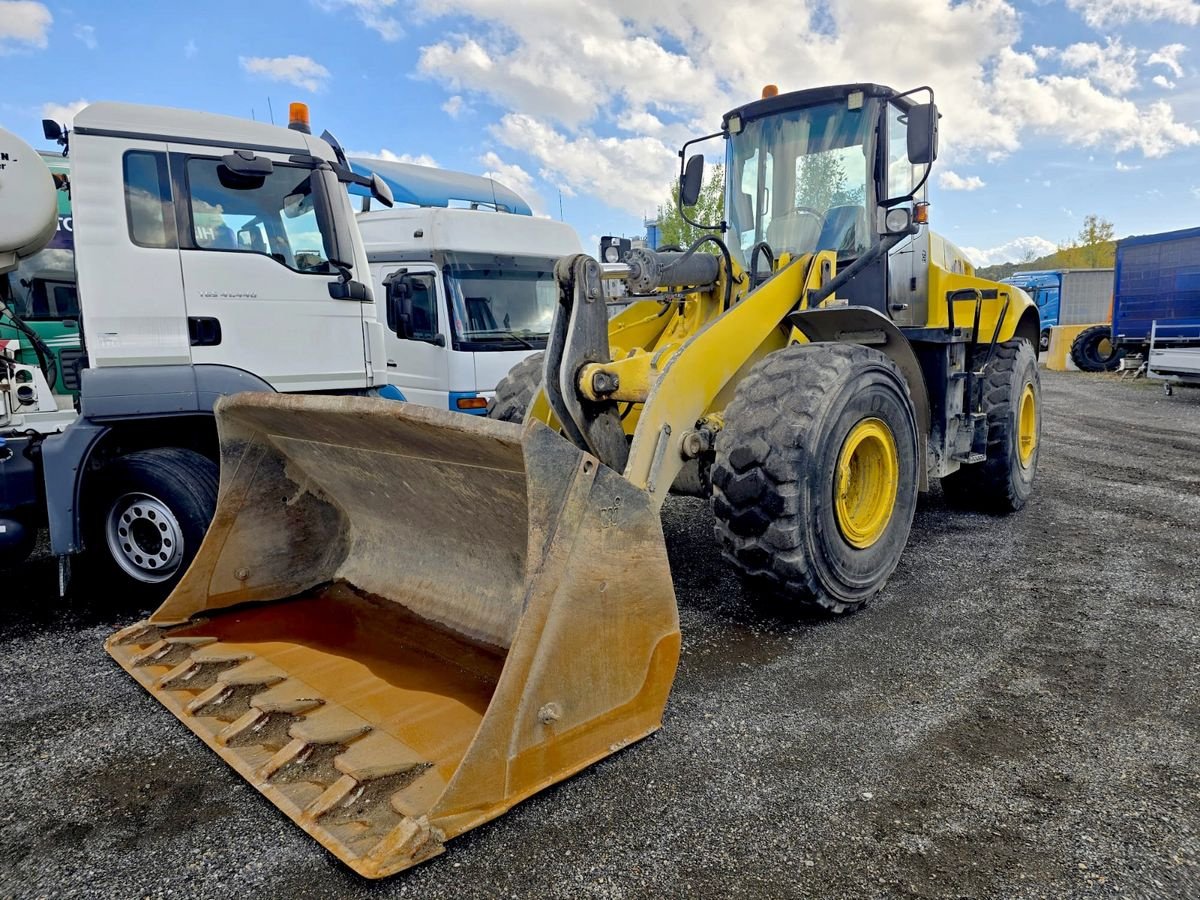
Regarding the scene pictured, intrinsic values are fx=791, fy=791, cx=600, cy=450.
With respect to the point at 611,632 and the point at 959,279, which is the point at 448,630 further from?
the point at 959,279

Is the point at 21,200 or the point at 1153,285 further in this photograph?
the point at 1153,285

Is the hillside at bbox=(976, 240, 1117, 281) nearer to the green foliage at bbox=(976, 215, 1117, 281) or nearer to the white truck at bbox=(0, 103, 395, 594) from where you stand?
the green foliage at bbox=(976, 215, 1117, 281)

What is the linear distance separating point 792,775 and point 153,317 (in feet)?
12.9

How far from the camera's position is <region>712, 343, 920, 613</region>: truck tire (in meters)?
3.22

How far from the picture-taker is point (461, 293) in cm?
770

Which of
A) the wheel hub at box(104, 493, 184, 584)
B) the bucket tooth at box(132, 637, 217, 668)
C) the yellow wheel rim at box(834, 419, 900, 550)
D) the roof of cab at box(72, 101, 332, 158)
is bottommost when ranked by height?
the bucket tooth at box(132, 637, 217, 668)

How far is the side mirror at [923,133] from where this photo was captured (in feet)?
12.9

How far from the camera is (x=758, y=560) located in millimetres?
3291

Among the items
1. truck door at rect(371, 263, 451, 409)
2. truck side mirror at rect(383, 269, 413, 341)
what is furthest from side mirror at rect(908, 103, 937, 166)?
truck door at rect(371, 263, 451, 409)

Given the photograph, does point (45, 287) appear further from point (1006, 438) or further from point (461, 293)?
point (1006, 438)

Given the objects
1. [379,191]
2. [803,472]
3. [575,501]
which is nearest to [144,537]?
[379,191]

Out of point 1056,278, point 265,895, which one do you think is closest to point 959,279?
point 265,895

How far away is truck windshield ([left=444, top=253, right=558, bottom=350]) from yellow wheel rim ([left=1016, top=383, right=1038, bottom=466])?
4129 millimetres

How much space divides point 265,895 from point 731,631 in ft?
7.26
